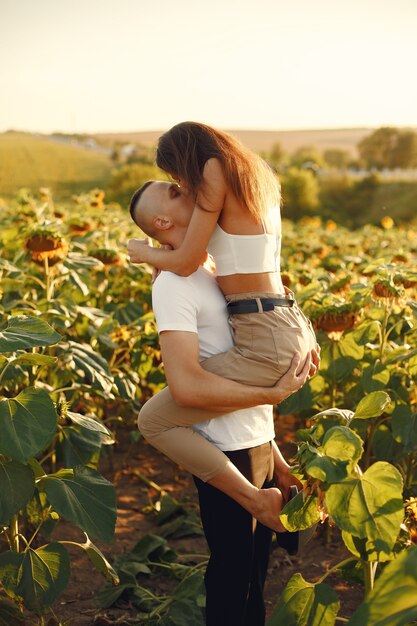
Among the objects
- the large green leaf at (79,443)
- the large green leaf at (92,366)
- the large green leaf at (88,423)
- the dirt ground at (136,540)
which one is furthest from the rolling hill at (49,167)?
the large green leaf at (88,423)

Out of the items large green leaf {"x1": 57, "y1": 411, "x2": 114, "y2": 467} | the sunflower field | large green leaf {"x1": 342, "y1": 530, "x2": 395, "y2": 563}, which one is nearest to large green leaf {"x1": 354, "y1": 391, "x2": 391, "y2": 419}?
the sunflower field

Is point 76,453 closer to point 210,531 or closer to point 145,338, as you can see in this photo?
point 210,531

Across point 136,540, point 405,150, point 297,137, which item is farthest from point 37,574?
point 297,137

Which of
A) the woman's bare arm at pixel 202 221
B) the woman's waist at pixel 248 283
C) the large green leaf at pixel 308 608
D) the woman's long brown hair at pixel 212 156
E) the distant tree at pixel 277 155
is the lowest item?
the distant tree at pixel 277 155

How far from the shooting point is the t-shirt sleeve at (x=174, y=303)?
1.90m

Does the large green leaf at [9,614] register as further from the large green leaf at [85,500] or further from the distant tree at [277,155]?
the distant tree at [277,155]

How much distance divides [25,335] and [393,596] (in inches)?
46.8

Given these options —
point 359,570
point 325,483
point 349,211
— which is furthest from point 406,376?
point 349,211

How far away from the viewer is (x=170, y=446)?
2.00m

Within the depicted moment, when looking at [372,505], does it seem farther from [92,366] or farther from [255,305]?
[92,366]

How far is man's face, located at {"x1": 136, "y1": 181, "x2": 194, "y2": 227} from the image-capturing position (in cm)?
197

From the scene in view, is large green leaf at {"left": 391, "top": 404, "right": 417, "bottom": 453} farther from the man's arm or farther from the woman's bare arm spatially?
the woman's bare arm

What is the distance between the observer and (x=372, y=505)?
1435 millimetres

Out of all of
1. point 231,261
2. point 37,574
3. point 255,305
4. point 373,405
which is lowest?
point 37,574
